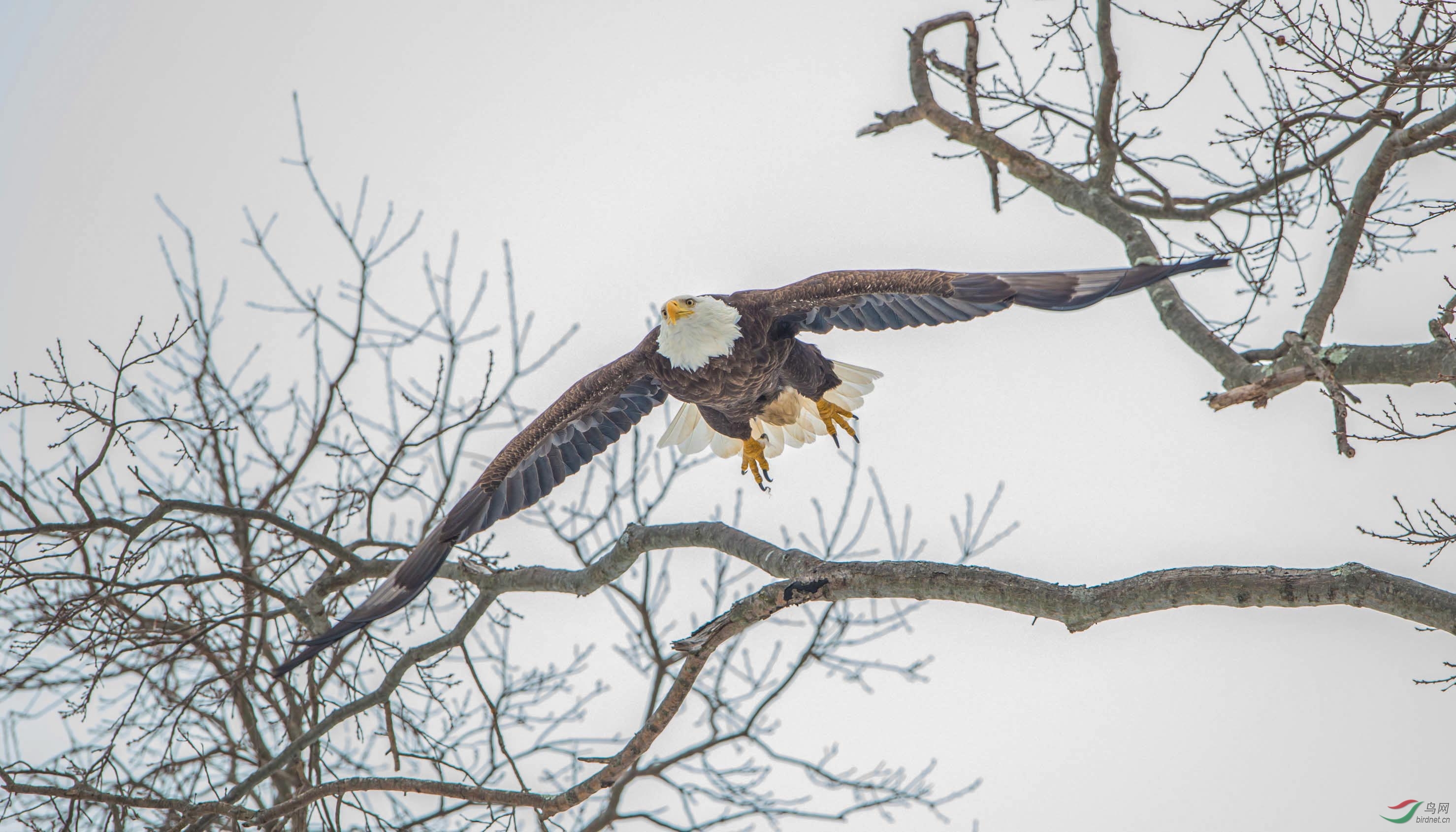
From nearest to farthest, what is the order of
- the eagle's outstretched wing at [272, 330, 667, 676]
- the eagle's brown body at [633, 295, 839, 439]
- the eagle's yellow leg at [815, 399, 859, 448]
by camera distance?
the eagle's outstretched wing at [272, 330, 667, 676]
the eagle's brown body at [633, 295, 839, 439]
the eagle's yellow leg at [815, 399, 859, 448]

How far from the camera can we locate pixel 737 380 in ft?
16.4

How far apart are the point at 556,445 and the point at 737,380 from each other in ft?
3.36

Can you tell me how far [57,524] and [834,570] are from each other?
282 centimetres

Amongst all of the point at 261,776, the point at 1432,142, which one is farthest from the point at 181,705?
the point at 1432,142

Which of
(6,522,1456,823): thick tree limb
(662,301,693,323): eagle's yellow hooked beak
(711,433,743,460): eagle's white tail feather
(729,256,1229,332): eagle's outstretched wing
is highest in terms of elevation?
(711,433,743,460): eagle's white tail feather

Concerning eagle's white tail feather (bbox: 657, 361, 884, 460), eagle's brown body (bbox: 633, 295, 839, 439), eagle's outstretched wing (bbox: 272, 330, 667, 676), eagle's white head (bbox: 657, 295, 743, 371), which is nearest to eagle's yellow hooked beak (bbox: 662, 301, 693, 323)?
eagle's white head (bbox: 657, 295, 743, 371)

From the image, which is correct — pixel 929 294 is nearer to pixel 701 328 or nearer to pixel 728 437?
pixel 701 328

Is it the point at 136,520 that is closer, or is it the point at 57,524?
the point at 57,524

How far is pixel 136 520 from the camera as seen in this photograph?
4.26 meters

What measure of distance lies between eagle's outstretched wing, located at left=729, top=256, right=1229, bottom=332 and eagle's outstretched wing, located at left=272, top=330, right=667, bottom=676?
732mm

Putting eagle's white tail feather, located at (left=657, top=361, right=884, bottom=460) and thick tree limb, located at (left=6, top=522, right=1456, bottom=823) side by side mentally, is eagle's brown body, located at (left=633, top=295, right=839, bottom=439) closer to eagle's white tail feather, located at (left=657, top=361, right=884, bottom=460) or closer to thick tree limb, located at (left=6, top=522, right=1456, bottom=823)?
eagle's white tail feather, located at (left=657, top=361, right=884, bottom=460)

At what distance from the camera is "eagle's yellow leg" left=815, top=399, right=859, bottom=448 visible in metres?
5.88

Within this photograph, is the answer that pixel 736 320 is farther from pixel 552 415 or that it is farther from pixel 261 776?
pixel 261 776

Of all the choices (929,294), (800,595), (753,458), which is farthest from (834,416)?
(800,595)
